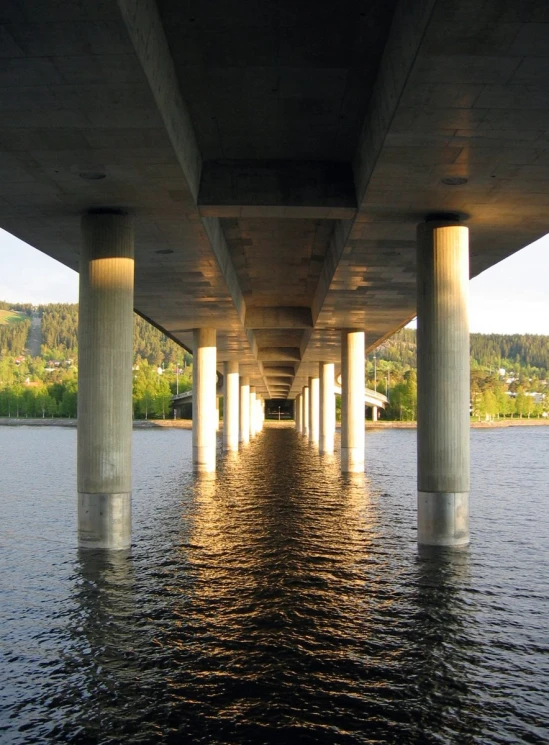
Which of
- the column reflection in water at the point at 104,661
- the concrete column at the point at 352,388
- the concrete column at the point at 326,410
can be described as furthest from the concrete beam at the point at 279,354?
the column reflection in water at the point at 104,661

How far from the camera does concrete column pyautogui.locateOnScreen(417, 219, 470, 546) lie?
2164 centimetres

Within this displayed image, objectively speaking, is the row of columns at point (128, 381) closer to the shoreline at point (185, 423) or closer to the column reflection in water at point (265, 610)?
the column reflection in water at point (265, 610)

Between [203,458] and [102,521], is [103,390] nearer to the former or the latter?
[102,521]

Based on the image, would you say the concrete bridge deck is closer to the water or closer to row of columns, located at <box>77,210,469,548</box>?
row of columns, located at <box>77,210,469,548</box>

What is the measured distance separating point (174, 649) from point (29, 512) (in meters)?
17.4

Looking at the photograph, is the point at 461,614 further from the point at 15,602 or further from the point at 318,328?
the point at 318,328

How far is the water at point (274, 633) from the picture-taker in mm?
10070

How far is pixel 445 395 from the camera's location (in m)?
21.8

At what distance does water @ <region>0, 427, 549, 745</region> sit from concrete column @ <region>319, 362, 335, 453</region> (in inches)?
1639

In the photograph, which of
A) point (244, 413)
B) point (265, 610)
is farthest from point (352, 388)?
point (244, 413)

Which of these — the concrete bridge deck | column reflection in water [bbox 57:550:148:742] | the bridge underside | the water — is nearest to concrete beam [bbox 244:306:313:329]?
the concrete bridge deck

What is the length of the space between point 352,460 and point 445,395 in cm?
2738

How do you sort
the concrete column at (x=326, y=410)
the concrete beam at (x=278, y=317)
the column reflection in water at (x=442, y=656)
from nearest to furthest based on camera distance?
the column reflection in water at (x=442, y=656)
the concrete beam at (x=278, y=317)
the concrete column at (x=326, y=410)

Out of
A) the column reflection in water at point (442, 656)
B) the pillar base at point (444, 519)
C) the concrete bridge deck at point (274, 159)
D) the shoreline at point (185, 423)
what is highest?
the concrete bridge deck at point (274, 159)
